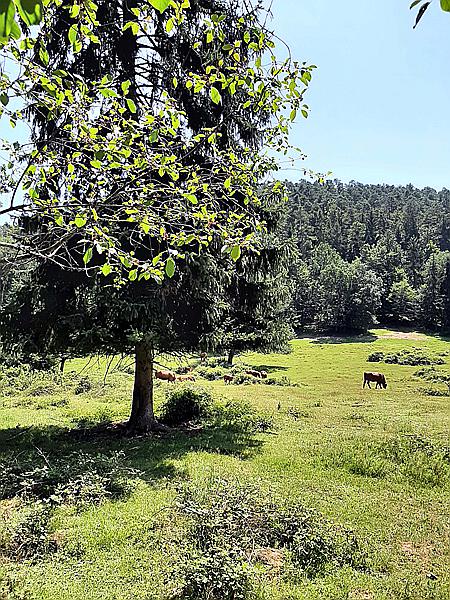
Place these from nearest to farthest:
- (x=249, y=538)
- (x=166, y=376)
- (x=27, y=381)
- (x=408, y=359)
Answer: (x=249, y=538)
(x=27, y=381)
(x=166, y=376)
(x=408, y=359)

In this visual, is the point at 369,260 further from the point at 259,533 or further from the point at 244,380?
the point at 259,533

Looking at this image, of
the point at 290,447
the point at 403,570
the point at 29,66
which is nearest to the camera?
the point at 29,66

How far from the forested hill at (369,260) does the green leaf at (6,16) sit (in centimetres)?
4165

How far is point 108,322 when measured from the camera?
978 centimetres

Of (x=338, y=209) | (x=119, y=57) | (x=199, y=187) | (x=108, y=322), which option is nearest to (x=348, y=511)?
(x=199, y=187)

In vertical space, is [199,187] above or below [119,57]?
below

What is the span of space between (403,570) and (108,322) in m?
6.80

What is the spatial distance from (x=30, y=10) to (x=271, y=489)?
7236mm

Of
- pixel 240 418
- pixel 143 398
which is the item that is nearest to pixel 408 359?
pixel 240 418

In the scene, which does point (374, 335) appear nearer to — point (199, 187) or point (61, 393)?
point (61, 393)

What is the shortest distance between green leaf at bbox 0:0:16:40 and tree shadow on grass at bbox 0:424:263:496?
24.0ft

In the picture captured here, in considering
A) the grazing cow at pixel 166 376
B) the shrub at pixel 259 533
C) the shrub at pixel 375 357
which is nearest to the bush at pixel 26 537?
Answer: the shrub at pixel 259 533

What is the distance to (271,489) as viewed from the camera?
24.2ft

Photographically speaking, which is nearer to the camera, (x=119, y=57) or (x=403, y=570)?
(x=403, y=570)
